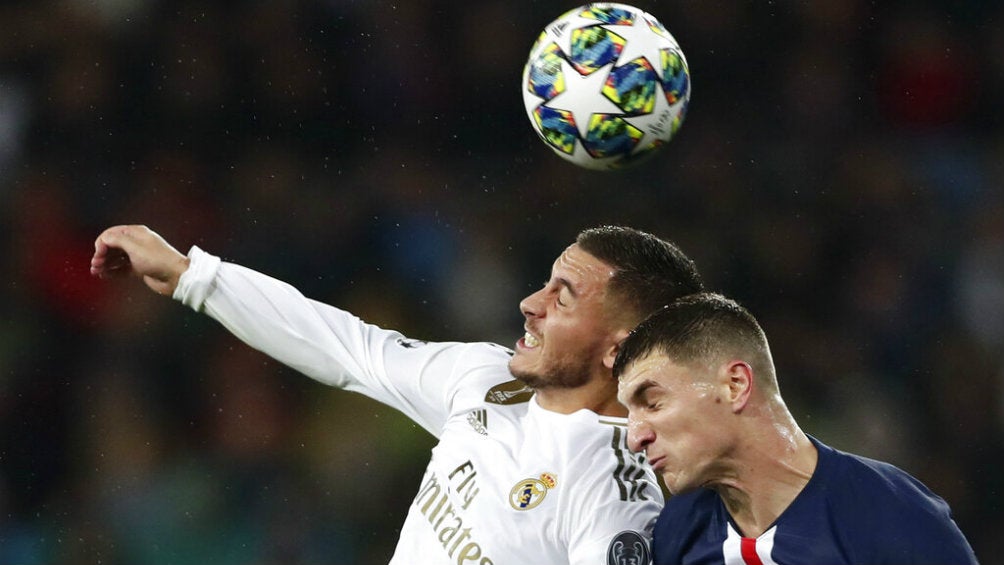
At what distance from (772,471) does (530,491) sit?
663mm

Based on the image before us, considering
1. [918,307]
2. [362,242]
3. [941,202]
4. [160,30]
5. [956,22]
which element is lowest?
[918,307]

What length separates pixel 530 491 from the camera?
11.0ft

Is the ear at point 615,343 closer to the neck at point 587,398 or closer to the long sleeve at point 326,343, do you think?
the neck at point 587,398

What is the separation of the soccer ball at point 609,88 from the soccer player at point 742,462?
0.78 m

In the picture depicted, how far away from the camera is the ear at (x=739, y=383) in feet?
9.89

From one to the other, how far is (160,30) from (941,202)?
433 centimetres

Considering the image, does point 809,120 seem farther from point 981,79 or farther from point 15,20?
point 15,20

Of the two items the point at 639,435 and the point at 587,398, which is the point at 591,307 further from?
the point at 639,435

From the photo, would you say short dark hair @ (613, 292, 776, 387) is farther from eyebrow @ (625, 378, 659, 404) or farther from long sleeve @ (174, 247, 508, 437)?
long sleeve @ (174, 247, 508, 437)

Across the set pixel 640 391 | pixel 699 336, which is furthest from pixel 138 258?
pixel 699 336

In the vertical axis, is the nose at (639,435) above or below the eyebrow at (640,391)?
below

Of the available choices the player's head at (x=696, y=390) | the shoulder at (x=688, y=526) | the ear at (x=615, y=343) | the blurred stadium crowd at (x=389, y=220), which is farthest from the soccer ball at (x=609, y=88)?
the blurred stadium crowd at (x=389, y=220)

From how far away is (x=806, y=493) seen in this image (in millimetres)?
2967

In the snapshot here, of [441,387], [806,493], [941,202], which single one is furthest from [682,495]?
[941,202]
